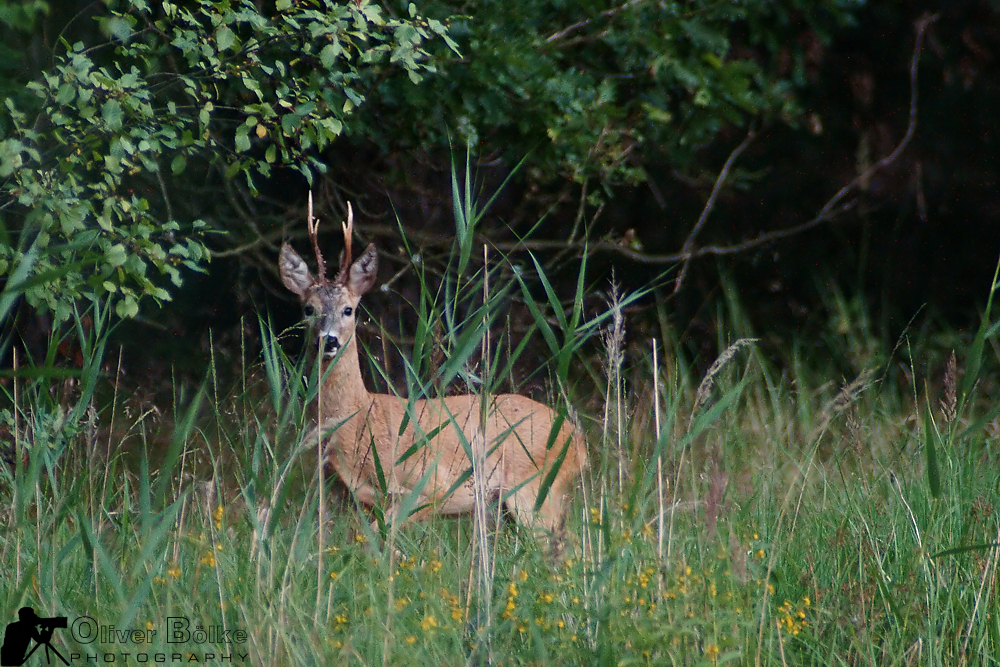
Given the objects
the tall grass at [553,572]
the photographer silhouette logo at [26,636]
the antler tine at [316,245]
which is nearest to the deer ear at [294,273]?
the antler tine at [316,245]

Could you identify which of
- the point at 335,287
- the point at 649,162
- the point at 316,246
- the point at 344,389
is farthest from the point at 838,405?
the point at 649,162

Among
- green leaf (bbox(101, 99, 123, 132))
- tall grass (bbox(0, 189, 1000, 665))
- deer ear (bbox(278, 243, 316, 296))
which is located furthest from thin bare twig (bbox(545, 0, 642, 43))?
tall grass (bbox(0, 189, 1000, 665))

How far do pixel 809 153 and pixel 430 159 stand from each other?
7.73ft

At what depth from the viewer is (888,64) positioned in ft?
22.0

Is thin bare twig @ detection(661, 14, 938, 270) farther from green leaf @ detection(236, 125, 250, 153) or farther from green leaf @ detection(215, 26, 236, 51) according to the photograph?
green leaf @ detection(215, 26, 236, 51)

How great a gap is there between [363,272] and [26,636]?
3335 mm

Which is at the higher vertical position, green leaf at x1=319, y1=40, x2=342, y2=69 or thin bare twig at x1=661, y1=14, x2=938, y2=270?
thin bare twig at x1=661, y1=14, x2=938, y2=270

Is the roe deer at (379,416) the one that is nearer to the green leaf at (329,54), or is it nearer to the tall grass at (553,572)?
the green leaf at (329,54)

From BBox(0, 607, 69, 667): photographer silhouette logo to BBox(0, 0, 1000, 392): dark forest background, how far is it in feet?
8.90

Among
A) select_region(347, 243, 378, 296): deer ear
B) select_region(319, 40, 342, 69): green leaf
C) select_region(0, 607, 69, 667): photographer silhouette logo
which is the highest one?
select_region(319, 40, 342, 69): green leaf

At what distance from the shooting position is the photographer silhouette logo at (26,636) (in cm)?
193

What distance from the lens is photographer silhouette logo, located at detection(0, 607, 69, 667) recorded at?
193cm

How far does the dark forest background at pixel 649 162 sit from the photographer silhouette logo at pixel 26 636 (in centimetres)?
271

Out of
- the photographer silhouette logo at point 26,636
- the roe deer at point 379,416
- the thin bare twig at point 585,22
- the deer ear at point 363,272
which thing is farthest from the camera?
the thin bare twig at point 585,22
